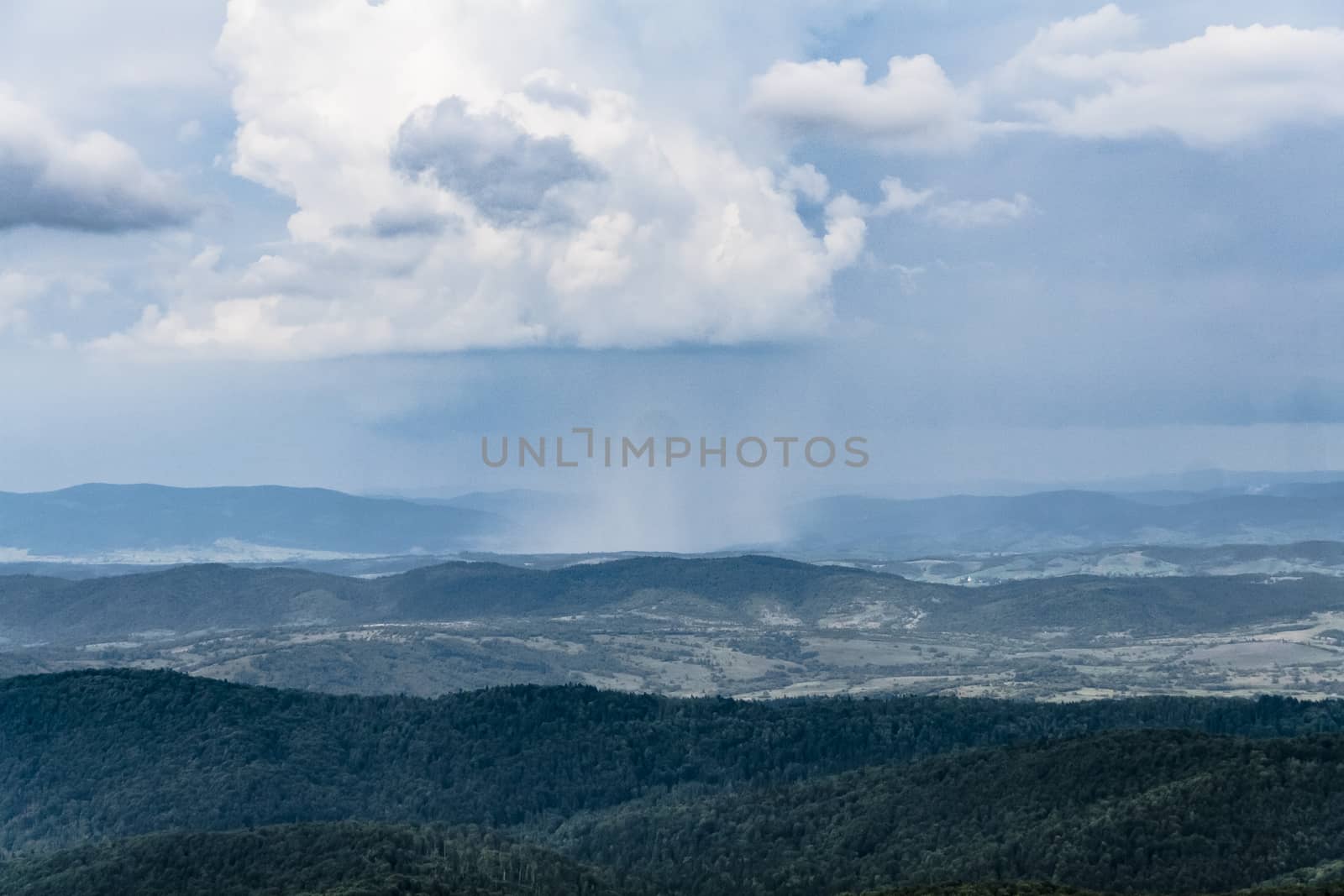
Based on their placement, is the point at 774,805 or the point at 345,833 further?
the point at 774,805

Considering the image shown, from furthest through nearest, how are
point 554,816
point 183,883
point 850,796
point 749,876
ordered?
point 554,816, point 850,796, point 749,876, point 183,883

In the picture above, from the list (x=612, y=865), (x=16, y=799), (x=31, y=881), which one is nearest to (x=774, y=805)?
(x=612, y=865)

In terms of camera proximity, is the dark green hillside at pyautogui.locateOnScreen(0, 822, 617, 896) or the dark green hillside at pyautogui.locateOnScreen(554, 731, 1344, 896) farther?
the dark green hillside at pyautogui.locateOnScreen(554, 731, 1344, 896)

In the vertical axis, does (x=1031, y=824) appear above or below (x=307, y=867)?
above

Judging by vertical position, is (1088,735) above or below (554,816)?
above

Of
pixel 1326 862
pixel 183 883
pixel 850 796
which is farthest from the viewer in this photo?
pixel 850 796

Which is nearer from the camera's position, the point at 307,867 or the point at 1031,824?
the point at 307,867

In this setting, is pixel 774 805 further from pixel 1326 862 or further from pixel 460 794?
pixel 1326 862
